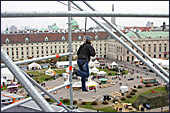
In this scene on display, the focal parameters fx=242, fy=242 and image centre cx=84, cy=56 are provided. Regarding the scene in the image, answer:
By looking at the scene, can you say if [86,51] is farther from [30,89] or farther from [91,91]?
[91,91]

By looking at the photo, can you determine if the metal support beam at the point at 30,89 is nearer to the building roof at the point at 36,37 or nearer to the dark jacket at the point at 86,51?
the dark jacket at the point at 86,51

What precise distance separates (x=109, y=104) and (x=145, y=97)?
117 inches

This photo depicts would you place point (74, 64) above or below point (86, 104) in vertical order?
above

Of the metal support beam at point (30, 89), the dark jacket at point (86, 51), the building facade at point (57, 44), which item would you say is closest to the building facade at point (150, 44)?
the building facade at point (57, 44)

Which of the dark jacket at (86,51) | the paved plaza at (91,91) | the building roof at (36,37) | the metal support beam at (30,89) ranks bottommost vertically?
the paved plaza at (91,91)

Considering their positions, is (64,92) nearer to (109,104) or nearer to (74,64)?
(109,104)

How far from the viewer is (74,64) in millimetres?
35656

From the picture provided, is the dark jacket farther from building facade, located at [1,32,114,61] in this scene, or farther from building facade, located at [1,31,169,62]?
building facade, located at [1,32,114,61]

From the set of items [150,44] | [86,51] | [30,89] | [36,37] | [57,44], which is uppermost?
[36,37]

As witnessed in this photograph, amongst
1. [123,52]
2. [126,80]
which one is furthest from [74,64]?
[123,52]

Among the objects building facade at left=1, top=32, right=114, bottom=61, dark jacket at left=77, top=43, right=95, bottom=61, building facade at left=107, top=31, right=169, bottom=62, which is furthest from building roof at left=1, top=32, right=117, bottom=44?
dark jacket at left=77, top=43, right=95, bottom=61

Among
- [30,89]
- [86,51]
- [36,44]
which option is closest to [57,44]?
[36,44]

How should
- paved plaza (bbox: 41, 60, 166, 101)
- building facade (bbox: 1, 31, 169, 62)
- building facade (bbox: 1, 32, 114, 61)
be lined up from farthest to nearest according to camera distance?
building facade (bbox: 1, 31, 169, 62)
building facade (bbox: 1, 32, 114, 61)
paved plaza (bbox: 41, 60, 166, 101)

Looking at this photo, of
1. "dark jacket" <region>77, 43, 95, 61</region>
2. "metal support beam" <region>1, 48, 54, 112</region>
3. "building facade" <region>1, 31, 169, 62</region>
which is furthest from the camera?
"building facade" <region>1, 31, 169, 62</region>
